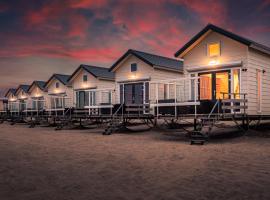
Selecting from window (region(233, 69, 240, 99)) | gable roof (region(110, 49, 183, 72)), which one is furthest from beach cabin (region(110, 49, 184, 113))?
window (region(233, 69, 240, 99))

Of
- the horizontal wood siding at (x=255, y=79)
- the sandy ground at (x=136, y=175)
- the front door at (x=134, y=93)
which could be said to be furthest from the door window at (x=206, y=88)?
the sandy ground at (x=136, y=175)

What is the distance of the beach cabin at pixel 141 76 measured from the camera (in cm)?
2225

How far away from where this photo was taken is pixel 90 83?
28531 mm

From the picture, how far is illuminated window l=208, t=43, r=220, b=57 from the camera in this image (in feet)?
53.7

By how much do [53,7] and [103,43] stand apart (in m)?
5.44

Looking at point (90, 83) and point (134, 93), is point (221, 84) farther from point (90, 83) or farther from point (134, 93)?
point (90, 83)

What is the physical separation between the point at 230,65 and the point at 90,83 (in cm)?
1595

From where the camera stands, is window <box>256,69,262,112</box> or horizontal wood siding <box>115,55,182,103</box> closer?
window <box>256,69,262,112</box>

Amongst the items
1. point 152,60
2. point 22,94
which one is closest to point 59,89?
point 22,94

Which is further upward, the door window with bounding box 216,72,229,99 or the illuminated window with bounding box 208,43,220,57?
the illuminated window with bounding box 208,43,220,57

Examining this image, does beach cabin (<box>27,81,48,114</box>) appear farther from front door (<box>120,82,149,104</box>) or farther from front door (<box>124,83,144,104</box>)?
front door (<box>124,83,144,104</box>)

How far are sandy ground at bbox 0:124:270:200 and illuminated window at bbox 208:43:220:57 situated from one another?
31.0 feet

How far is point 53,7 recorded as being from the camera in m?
18.4

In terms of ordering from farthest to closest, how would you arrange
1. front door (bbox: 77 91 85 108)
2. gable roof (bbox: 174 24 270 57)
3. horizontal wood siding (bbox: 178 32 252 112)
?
1. front door (bbox: 77 91 85 108)
2. horizontal wood siding (bbox: 178 32 252 112)
3. gable roof (bbox: 174 24 270 57)
